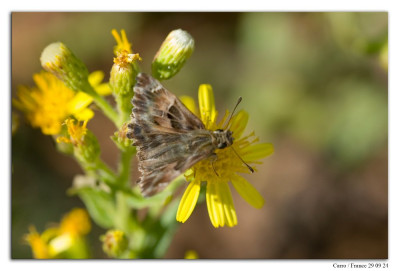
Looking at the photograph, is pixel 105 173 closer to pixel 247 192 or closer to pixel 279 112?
pixel 247 192

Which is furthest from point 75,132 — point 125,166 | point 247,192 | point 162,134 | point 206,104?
point 247,192

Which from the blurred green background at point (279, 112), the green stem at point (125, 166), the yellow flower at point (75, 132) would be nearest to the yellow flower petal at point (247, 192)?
the green stem at point (125, 166)

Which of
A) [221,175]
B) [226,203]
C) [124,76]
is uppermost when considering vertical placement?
[124,76]

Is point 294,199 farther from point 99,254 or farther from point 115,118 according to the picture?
point 115,118

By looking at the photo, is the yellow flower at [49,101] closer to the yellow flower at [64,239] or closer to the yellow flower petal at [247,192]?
the yellow flower at [64,239]

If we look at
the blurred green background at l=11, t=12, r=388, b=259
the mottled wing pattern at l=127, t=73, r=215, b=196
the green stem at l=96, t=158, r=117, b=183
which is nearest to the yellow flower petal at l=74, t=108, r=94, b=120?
the green stem at l=96, t=158, r=117, b=183

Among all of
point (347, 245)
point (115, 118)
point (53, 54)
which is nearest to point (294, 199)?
point (347, 245)

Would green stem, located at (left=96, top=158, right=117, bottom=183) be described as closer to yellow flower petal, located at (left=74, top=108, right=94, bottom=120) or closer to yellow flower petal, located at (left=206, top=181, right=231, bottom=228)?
yellow flower petal, located at (left=74, top=108, right=94, bottom=120)
